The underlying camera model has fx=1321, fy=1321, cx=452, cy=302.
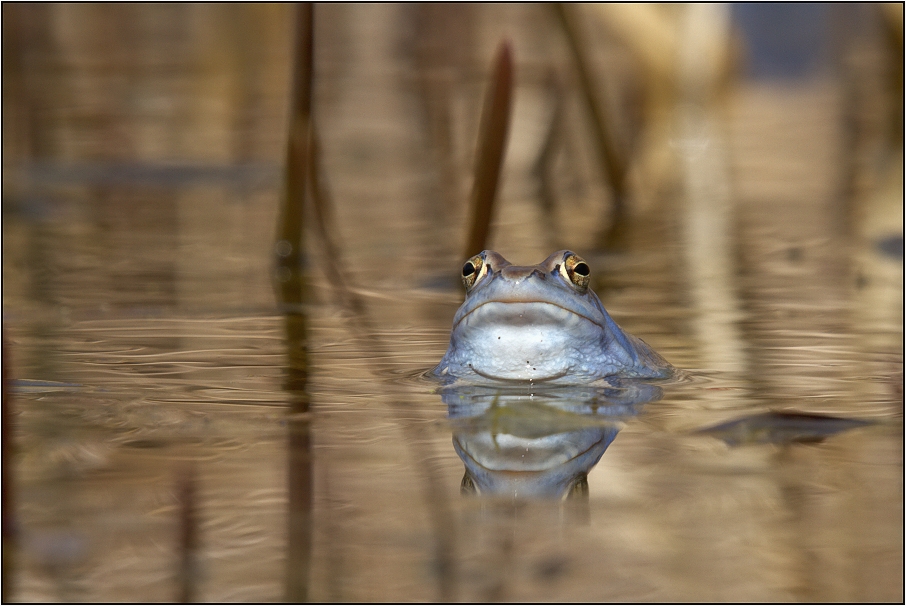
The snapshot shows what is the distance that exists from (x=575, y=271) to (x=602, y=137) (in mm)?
2819

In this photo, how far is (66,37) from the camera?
14570 millimetres

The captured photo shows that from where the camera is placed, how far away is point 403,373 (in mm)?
3834

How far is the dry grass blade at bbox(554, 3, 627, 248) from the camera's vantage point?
5.90 m

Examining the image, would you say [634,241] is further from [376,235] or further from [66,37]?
[66,37]

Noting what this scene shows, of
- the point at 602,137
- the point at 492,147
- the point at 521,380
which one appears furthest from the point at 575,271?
the point at 602,137

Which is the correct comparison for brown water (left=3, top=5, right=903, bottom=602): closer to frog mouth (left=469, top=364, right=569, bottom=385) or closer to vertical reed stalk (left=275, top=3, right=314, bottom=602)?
vertical reed stalk (left=275, top=3, right=314, bottom=602)

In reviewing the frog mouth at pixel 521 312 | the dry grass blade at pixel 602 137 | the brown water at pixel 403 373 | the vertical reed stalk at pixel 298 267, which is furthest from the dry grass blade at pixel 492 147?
the frog mouth at pixel 521 312

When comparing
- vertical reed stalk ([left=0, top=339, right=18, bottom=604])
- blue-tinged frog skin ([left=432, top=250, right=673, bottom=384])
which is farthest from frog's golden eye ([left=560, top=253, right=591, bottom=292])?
vertical reed stalk ([left=0, top=339, right=18, bottom=604])

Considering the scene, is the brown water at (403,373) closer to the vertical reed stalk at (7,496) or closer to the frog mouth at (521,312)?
the vertical reed stalk at (7,496)

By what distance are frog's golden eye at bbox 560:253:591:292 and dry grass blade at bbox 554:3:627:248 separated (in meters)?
2.32

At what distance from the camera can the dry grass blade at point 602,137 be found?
5.90m

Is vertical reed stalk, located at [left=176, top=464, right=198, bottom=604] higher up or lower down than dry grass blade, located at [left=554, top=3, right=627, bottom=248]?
lower down

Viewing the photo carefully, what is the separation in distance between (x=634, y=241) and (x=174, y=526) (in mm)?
4126

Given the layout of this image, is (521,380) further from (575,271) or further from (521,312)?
(575,271)
